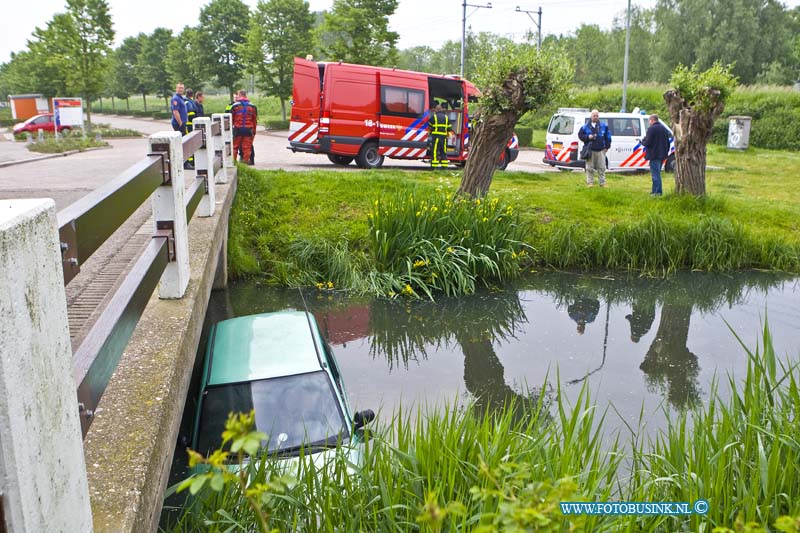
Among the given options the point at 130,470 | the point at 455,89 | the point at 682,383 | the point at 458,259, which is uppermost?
the point at 455,89

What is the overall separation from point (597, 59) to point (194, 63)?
141 feet

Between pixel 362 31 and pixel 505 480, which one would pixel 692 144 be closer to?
pixel 505 480

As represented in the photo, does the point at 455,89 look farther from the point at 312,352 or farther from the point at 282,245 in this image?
the point at 312,352

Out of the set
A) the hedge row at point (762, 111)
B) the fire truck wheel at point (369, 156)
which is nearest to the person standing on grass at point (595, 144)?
the fire truck wheel at point (369, 156)

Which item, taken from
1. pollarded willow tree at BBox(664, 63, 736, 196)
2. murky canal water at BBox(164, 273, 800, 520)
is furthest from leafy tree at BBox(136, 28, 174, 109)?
murky canal water at BBox(164, 273, 800, 520)

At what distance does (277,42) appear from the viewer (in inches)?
1662

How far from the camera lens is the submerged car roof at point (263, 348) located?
5.32 m

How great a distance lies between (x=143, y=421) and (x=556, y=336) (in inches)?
282

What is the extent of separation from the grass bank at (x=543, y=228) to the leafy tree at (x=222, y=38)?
37.4 meters

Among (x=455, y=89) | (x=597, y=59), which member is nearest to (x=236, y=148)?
(x=455, y=89)

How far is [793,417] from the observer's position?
170 inches

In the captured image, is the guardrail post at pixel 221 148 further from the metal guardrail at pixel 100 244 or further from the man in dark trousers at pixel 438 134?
the man in dark trousers at pixel 438 134

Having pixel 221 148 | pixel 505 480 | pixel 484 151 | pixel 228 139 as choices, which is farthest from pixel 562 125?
pixel 505 480

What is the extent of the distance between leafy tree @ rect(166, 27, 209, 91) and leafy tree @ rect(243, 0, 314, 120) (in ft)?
24.4
